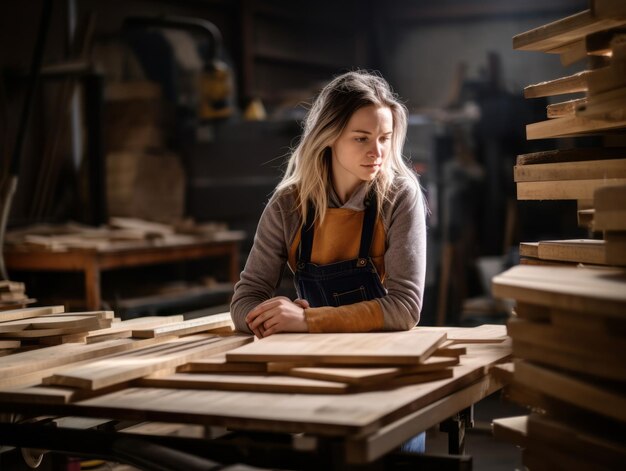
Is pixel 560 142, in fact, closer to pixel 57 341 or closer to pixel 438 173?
pixel 438 173

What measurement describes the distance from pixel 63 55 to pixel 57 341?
578 cm

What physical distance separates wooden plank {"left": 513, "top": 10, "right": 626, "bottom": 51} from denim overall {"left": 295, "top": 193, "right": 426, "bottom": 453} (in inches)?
28.3

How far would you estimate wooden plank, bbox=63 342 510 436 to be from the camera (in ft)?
5.31

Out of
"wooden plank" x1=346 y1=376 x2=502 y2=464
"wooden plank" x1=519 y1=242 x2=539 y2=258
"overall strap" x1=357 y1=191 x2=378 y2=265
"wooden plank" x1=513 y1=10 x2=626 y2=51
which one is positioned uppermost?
"wooden plank" x1=513 y1=10 x2=626 y2=51

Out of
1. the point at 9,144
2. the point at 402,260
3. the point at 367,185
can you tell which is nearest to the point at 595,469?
the point at 402,260

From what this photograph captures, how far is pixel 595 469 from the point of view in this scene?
1735 millimetres

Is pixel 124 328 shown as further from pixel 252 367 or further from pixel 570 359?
pixel 570 359

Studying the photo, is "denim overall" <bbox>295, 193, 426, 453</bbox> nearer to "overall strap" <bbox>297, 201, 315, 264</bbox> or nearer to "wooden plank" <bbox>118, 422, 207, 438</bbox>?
"overall strap" <bbox>297, 201, 315, 264</bbox>

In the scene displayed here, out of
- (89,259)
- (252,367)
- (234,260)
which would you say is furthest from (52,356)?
(234,260)

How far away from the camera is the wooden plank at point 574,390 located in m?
1.65

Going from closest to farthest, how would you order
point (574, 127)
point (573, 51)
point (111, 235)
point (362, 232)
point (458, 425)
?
1. point (458, 425)
2. point (574, 127)
3. point (573, 51)
4. point (362, 232)
5. point (111, 235)

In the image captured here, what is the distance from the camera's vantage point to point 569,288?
1.71 metres

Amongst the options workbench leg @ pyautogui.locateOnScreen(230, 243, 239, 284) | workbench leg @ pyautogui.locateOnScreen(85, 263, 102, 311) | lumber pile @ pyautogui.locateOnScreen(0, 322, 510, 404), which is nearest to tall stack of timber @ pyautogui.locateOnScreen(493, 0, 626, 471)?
lumber pile @ pyautogui.locateOnScreen(0, 322, 510, 404)

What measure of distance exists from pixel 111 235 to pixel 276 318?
3140 mm
